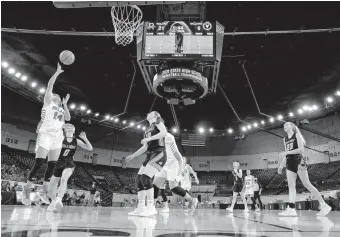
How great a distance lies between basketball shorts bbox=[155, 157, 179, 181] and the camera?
5328mm

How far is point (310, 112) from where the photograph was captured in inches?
870

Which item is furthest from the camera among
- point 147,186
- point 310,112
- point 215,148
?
point 215,148

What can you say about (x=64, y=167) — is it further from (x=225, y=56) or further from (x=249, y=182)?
(x=225, y=56)

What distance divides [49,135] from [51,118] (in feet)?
1.13

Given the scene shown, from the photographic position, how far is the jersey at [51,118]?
15.8 ft

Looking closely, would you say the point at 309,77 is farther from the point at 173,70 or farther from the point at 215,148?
the point at 215,148

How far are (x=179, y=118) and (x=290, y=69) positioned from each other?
11859 millimetres

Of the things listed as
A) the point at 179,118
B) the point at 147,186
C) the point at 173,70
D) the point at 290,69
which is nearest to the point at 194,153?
the point at 179,118

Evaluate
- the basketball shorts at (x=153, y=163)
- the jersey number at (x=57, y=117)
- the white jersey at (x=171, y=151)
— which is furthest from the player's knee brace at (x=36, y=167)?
the white jersey at (x=171, y=151)

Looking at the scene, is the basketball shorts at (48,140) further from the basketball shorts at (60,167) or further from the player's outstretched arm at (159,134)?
the player's outstretched arm at (159,134)

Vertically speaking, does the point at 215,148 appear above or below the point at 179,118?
below

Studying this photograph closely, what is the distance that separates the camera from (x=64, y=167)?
5859 millimetres

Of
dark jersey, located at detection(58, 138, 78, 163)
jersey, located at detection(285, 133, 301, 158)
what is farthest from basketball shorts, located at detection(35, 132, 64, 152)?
jersey, located at detection(285, 133, 301, 158)

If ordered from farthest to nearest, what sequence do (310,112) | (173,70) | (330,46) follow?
(310,112) < (330,46) < (173,70)
